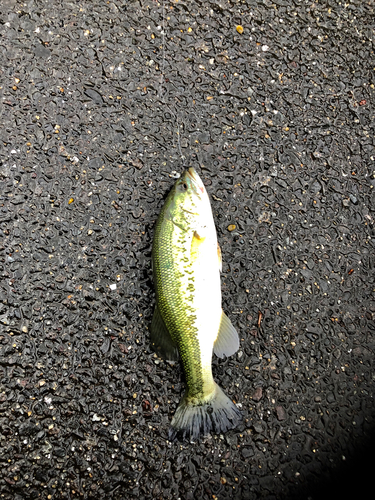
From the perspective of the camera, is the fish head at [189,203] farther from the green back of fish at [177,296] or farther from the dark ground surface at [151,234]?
the dark ground surface at [151,234]

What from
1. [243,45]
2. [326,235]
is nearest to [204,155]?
[243,45]

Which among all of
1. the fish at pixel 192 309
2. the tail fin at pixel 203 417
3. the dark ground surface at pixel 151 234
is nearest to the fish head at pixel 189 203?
the fish at pixel 192 309

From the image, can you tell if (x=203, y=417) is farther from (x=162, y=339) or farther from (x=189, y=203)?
(x=189, y=203)

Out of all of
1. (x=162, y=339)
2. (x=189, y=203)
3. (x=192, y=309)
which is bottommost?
(x=162, y=339)

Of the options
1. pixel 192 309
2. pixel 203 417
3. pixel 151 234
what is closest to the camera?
pixel 192 309

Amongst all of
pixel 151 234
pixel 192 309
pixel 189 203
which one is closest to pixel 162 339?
pixel 192 309

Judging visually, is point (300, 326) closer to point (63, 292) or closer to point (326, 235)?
point (326, 235)

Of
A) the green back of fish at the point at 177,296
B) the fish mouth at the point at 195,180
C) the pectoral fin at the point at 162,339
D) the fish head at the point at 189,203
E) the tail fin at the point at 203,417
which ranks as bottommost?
the tail fin at the point at 203,417
